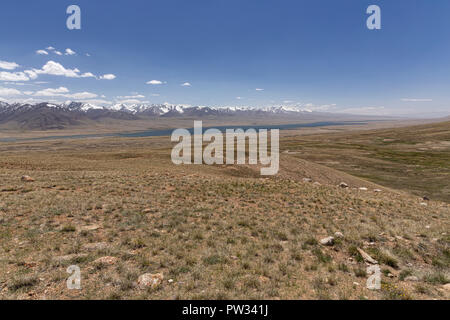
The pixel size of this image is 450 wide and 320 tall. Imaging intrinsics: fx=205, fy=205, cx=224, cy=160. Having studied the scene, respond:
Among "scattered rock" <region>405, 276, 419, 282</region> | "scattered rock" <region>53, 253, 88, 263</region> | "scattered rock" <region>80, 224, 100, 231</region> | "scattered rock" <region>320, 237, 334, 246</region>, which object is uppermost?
"scattered rock" <region>80, 224, 100, 231</region>

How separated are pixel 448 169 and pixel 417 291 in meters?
65.3

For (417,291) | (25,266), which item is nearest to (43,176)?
(25,266)

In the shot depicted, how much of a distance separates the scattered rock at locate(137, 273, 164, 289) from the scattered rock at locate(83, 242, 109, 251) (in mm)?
3209

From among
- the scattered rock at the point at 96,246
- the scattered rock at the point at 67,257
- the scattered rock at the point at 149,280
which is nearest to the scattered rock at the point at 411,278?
the scattered rock at the point at 149,280

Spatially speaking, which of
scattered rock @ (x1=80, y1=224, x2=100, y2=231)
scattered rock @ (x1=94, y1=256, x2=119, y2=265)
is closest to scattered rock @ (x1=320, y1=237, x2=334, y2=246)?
scattered rock @ (x1=94, y1=256, x2=119, y2=265)

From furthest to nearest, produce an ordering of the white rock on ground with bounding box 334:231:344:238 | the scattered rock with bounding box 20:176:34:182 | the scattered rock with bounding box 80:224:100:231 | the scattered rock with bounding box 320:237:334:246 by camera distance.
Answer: the scattered rock with bounding box 20:176:34:182
the white rock on ground with bounding box 334:231:344:238
the scattered rock with bounding box 80:224:100:231
the scattered rock with bounding box 320:237:334:246

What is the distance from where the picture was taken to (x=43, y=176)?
2116 cm

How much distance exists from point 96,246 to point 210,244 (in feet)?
16.1

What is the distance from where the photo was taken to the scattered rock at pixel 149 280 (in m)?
6.37

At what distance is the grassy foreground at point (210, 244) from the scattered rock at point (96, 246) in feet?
0.13

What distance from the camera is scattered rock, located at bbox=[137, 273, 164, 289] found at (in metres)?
6.37

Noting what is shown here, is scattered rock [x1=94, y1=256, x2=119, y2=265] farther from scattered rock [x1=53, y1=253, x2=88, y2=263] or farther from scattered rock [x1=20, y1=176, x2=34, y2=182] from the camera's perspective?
scattered rock [x1=20, y1=176, x2=34, y2=182]

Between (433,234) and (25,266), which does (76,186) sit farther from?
(433,234)

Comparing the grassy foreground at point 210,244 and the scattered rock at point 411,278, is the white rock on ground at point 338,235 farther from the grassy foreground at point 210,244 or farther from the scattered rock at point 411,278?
the scattered rock at point 411,278
